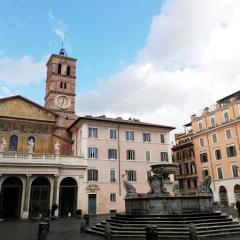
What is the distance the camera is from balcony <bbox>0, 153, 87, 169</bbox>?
3119 centimetres

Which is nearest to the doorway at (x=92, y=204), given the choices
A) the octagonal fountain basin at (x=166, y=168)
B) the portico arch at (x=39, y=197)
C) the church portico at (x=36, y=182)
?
the church portico at (x=36, y=182)

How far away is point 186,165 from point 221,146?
10.1m

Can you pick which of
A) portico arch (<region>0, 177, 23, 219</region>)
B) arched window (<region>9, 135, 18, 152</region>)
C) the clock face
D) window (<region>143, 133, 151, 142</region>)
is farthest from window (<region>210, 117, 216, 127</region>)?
portico arch (<region>0, 177, 23, 219</region>)

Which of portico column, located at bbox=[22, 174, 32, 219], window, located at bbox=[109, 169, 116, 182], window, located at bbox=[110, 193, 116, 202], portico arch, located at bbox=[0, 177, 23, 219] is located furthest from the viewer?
window, located at bbox=[109, 169, 116, 182]

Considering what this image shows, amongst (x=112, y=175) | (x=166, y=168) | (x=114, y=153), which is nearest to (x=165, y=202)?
(x=166, y=168)

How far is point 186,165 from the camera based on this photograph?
170 feet

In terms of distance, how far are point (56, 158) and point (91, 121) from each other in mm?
7073

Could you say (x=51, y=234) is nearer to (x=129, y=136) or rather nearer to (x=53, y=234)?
(x=53, y=234)

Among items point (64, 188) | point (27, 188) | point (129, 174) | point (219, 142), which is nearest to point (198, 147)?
point (219, 142)

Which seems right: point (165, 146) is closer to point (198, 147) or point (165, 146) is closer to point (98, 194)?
point (198, 147)

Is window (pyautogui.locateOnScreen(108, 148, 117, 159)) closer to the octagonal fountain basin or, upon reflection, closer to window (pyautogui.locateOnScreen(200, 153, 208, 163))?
window (pyautogui.locateOnScreen(200, 153, 208, 163))

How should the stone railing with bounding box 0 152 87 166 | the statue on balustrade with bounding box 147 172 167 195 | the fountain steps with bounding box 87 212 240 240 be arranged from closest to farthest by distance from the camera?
the fountain steps with bounding box 87 212 240 240 < the statue on balustrade with bounding box 147 172 167 195 < the stone railing with bounding box 0 152 87 166

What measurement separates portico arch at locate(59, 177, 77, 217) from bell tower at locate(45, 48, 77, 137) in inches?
579

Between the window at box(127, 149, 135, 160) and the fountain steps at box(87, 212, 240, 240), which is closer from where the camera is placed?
the fountain steps at box(87, 212, 240, 240)
